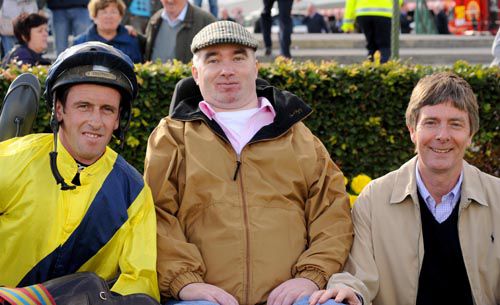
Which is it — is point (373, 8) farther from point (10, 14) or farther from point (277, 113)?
point (277, 113)

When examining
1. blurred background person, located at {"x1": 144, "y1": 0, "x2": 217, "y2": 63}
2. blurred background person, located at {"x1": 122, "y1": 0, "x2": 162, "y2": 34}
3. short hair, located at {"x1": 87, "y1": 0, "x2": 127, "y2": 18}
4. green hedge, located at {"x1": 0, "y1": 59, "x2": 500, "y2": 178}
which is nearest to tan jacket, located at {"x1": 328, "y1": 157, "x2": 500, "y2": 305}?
green hedge, located at {"x1": 0, "y1": 59, "x2": 500, "y2": 178}

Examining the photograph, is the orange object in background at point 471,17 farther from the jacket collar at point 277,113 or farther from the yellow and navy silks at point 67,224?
the yellow and navy silks at point 67,224

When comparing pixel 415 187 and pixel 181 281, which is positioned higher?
pixel 415 187

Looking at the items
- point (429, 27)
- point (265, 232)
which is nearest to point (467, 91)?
point (265, 232)

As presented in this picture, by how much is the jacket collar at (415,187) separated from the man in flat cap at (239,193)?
291 millimetres

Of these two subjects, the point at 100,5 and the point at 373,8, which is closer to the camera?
the point at 100,5

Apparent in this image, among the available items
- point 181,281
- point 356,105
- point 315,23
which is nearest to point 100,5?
point 356,105

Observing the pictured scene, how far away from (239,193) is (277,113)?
1.61 feet

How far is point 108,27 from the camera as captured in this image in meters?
8.01

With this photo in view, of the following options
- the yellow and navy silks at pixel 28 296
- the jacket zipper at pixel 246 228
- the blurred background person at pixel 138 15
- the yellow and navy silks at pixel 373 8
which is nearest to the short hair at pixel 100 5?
the blurred background person at pixel 138 15

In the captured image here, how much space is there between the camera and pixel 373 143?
7.04 metres

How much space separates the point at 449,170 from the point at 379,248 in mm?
503

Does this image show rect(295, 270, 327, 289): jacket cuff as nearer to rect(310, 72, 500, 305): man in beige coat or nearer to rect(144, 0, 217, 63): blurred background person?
rect(310, 72, 500, 305): man in beige coat

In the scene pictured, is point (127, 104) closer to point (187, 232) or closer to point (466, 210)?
point (187, 232)
